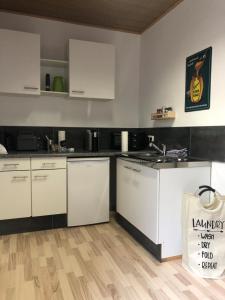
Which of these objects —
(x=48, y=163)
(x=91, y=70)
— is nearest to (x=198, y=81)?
(x=91, y=70)

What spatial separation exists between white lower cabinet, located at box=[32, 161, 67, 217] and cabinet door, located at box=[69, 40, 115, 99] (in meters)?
0.96

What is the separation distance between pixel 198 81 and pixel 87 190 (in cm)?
160

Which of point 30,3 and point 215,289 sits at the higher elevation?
point 30,3

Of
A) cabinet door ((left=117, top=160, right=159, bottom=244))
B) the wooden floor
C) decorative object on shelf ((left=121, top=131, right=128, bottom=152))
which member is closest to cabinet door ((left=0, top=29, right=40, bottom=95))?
decorative object on shelf ((left=121, top=131, right=128, bottom=152))

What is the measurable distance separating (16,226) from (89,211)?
78 cm

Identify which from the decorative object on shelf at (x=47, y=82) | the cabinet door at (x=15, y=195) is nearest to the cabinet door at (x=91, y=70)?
the decorative object on shelf at (x=47, y=82)

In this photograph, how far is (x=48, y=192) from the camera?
2.65 meters

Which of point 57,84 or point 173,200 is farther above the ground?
point 57,84

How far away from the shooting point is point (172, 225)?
2086mm

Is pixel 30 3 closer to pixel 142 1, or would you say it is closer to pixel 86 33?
pixel 86 33

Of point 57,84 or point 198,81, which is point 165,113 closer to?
point 198,81

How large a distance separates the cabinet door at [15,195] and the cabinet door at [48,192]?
69 mm

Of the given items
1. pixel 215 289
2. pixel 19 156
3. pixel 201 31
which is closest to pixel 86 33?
pixel 201 31

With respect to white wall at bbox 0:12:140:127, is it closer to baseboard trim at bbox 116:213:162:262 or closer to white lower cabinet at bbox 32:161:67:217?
white lower cabinet at bbox 32:161:67:217
